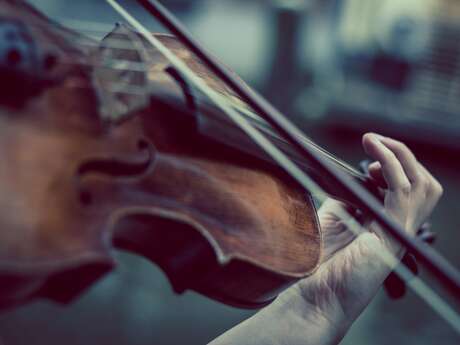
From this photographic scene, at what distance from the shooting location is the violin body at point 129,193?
576 mm

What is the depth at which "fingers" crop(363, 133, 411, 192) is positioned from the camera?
3.00 ft

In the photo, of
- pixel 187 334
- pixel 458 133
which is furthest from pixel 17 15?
pixel 458 133

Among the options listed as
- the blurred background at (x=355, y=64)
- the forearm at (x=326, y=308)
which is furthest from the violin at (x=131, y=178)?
the blurred background at (x=355, y=64)

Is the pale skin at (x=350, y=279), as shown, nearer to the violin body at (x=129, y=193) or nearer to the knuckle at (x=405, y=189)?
the knuckle at (x=405, y=189)

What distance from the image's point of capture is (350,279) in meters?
0.91

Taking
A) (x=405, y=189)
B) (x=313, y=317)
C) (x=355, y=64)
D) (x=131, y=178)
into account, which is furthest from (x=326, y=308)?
(x=355, y=64)

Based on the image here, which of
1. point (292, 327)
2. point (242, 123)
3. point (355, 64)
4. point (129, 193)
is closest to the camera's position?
point (129, 193)

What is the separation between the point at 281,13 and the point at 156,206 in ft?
10.7

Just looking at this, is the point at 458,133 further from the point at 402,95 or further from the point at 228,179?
the point at 228,179

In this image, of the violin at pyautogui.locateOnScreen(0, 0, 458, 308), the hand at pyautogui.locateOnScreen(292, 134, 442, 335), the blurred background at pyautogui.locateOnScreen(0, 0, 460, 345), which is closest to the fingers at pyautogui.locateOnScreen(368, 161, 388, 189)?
the hand at pyautogui.locateOnScreen(292, 134, 442, 335)

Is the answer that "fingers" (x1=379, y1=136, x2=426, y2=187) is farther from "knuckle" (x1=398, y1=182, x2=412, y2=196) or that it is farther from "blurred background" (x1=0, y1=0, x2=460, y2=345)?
"blurred background" (x1=0, y1=0, x2=460, y2=345)

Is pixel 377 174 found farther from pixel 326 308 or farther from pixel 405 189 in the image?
pixel 326 308

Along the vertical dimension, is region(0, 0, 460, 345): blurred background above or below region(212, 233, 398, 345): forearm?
below

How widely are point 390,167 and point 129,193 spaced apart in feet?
1.34
